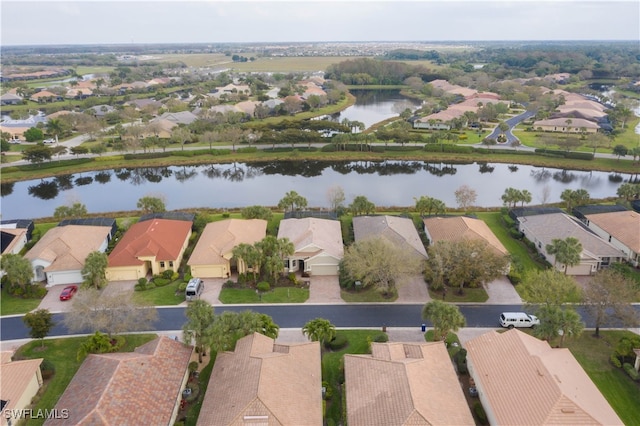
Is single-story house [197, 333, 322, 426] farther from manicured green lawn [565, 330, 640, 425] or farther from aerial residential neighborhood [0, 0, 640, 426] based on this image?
manicured green lawn [565, 330, 640, 425]

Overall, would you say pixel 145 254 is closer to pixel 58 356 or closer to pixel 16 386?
pixel 58 356

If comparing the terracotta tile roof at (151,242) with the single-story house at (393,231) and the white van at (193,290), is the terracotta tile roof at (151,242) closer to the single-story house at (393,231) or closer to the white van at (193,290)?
the white van at (193,290)

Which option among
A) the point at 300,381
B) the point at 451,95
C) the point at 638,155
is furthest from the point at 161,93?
the point at 300,381

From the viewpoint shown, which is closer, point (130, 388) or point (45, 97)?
point (130, 388)

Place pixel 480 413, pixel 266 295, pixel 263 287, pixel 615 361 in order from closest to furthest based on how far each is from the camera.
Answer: pixel 480 413 → pixel 615 361 → pixel 266 295 → pixel 263 287

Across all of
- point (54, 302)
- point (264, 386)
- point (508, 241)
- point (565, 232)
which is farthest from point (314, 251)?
point (565, 232)

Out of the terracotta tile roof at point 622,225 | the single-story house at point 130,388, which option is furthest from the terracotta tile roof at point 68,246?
the terracotta tile roof at point 622,225
